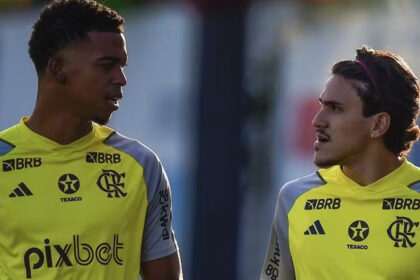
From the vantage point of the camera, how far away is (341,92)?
18.8 ft

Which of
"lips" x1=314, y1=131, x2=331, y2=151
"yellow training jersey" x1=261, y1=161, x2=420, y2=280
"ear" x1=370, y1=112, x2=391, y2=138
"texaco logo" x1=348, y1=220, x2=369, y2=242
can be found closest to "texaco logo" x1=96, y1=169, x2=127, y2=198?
"yellow training jersey" x1=261, y1=161, x2=420, y2=280

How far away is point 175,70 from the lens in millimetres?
12117

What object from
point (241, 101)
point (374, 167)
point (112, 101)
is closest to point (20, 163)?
point (112, 101)

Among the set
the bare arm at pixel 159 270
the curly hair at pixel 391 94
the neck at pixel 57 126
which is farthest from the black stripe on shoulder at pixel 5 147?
the curly hair at pixel 391 94

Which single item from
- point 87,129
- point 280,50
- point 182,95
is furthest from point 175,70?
point 87,129

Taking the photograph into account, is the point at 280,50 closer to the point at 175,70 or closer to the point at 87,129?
the point at 175,70

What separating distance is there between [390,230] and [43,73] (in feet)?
5.09

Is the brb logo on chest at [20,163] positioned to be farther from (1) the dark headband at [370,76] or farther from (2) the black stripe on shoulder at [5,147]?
(1) the dark headband at [370,76]

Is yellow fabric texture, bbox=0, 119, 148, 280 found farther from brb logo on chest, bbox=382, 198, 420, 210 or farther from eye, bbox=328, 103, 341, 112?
brb logo on chest, bbox=382, 198, 420, 210

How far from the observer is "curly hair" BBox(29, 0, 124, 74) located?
563 cm

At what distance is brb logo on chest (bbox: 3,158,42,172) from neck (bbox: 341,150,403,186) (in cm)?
128

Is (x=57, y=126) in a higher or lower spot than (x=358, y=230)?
higher

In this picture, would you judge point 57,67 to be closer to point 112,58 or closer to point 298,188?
point 112,58

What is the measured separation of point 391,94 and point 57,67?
138cm
